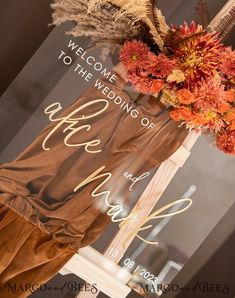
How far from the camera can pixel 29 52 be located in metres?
1.59

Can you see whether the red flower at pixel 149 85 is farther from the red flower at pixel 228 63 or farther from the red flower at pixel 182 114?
the red flower at pixel 228 63

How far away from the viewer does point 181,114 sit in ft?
4.71

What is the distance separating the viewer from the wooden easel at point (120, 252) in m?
1.54

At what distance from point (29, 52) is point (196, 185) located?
2.42ft

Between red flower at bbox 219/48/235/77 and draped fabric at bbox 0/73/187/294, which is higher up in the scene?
red flower at bbox 219/48/235/77

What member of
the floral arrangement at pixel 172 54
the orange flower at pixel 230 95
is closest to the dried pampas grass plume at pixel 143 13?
the floral arrangement at pixel 172 54

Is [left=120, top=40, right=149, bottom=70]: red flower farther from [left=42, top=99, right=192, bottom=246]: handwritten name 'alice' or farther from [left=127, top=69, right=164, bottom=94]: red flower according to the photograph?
[left=42, top=99, right=192, bottom=246]: handwritten name 'alice'

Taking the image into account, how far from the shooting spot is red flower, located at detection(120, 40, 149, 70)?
1.42 m

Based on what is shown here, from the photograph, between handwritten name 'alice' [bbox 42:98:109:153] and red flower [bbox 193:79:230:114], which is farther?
handwritten name 'alice' [bbox 42:98:109:153]

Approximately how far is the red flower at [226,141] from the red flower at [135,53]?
1.13 ft

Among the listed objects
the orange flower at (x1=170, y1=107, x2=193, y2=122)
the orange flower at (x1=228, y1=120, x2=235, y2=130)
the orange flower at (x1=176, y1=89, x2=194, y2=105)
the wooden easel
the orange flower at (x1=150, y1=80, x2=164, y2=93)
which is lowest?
the wooden easel

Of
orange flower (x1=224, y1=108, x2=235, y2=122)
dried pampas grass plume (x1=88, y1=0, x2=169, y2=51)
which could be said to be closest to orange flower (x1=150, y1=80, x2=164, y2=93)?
A: dried pampas grass plume (x1=88, y1=0, x2=169, y2=51)

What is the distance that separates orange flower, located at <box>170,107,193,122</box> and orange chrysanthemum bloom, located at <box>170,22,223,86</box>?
8cm

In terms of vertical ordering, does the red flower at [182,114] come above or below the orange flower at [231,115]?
below
